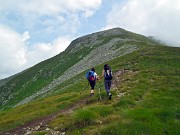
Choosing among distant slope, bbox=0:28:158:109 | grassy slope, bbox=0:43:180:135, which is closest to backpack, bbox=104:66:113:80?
grassy slope, bbox=0:43:180:135

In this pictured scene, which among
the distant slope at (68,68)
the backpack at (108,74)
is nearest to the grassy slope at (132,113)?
the backpack at (108,74)

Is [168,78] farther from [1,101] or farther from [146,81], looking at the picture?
[1,101]

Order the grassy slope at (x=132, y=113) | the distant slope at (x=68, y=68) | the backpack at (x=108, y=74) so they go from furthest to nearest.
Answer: the distant slope at (x=68, y=68) < the backpack at (x=108, y=74) < the grassy slope at (x=132, y=113)

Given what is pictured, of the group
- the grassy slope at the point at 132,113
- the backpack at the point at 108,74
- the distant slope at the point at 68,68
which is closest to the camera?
the grassy slope at the point at 132,113

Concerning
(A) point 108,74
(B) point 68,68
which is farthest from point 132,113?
(B) point 68,68

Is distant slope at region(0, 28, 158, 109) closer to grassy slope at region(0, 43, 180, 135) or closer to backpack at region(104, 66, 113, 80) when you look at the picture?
grassy slope at region(0, 43, 180, 135)

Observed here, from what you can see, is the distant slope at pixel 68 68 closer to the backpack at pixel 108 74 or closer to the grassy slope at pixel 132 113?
the grassy slope at pixel 132 113

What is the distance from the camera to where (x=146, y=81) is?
1339 inches

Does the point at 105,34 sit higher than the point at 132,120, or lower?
higher

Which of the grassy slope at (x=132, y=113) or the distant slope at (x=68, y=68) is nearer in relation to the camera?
the grassy slope at (x=132, y=113)

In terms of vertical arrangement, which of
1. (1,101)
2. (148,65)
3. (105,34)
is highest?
(105,34)

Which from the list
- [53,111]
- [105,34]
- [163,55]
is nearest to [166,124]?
[53,111]

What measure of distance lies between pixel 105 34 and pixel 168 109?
118 m

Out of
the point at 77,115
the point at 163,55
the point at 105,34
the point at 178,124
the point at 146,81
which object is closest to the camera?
the point at 178,124
